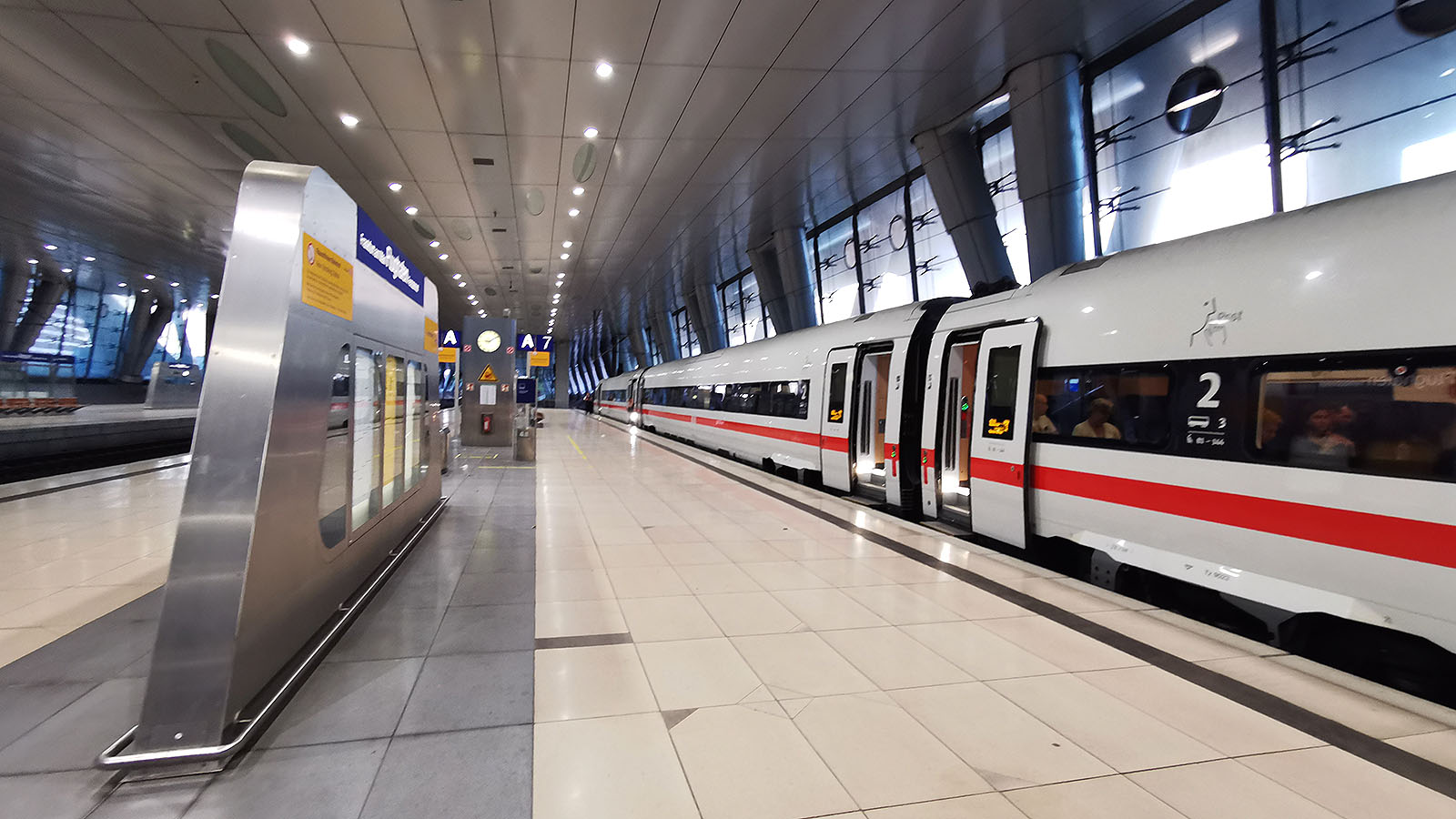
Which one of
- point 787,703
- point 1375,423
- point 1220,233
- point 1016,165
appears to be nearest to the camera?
point 787,703

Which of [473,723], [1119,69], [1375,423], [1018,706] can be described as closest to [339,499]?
[473,723]

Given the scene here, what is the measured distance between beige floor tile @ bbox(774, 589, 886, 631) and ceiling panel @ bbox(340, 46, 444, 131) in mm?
8156

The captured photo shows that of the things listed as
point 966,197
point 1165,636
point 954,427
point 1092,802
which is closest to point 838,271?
point 966,197

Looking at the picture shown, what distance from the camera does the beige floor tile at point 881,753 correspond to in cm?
259

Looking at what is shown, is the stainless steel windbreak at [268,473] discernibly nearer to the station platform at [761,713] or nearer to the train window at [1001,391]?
the station platform at [761,713]

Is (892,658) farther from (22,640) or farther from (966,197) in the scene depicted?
(966,197)

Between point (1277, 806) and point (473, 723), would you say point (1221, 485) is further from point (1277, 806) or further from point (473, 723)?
point (473, 723)

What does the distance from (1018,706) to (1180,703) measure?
2.91ft

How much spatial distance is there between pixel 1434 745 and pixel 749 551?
4770 mm

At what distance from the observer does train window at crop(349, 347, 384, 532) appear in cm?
442

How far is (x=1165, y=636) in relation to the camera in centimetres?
433

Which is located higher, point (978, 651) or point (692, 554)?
point (692, 554)

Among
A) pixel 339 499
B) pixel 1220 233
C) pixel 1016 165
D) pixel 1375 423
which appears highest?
pixel 1016 165

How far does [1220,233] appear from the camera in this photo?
496 cm
